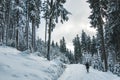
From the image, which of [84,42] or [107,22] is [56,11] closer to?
[107,22]

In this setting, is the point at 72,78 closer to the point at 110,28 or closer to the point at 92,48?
the point at 110,28

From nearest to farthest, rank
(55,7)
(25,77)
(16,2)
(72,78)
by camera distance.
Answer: (25,77)
(72,78)
(55,7)
(16,2)

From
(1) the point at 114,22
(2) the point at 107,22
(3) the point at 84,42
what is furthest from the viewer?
(3) the point at 84,42

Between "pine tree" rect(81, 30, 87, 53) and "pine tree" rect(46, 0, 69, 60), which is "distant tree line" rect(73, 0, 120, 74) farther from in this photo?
"pine tree" rect(81, 30, 87, 53)

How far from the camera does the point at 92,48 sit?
95.4 meters

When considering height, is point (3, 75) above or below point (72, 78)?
above

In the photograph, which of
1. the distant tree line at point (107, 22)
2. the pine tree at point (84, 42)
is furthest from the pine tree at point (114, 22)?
the pine tree at point (84, 42)

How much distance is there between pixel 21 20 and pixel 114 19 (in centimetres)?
1968

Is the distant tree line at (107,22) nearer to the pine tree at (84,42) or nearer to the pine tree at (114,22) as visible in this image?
the pine tree at (114,22)

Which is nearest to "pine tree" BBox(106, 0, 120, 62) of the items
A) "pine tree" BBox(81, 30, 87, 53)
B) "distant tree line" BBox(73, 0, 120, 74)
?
"distant tree line" BBox(73, 0, 120, 74)

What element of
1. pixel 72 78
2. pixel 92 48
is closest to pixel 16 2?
pixel 72 78

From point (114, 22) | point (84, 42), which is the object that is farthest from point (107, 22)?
point (84, 42)

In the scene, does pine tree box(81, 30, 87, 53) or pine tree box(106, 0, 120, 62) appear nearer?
pine tree box(106, 0, 120, 62)

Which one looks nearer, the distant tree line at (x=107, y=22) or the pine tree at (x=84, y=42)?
the distant tree line at (x=107, y=22)
